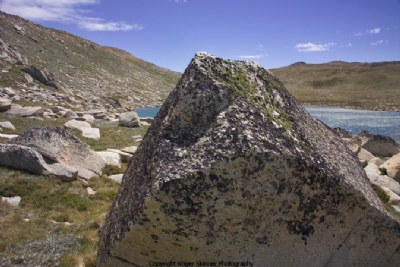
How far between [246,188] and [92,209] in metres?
9.31

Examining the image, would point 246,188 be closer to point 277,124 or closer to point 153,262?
point 277,124

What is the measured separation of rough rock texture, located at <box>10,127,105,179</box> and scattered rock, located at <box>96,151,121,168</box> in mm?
640

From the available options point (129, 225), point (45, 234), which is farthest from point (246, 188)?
point (45, 234)

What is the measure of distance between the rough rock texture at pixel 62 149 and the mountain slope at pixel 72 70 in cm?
3238

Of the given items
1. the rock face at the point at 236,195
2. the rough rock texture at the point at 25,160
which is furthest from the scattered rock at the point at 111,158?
the rock face at the point at 236,195

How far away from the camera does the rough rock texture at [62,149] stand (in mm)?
17297

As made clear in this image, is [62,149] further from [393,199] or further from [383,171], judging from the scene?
[383,171]

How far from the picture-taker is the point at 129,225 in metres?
7.14

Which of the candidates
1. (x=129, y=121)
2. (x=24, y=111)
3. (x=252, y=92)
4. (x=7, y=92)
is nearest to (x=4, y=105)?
(x=24, y=111)

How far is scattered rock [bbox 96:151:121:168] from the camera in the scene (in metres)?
20.6

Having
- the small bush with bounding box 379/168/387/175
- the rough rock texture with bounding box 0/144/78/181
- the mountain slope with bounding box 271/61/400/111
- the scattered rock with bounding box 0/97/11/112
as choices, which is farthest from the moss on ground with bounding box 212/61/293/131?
the mountain slope with bounding box 271/61/400/111

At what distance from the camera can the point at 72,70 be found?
88.5 m

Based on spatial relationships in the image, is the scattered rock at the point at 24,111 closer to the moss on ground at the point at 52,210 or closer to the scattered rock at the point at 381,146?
the moss on ground at the point at 52,210

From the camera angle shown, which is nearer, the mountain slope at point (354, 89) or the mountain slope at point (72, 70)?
the mountain slope at point (72, 70)
